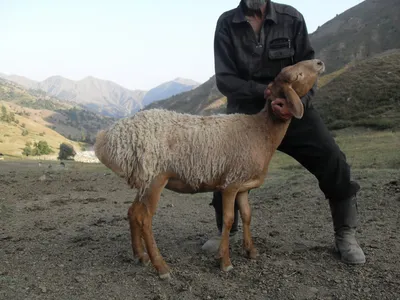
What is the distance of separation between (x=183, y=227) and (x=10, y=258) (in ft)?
8.89

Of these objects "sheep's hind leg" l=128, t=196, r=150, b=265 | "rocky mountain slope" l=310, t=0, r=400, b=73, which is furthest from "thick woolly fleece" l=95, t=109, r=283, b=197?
"rocky mountain slope" l=310, t=0, r=400, b=73

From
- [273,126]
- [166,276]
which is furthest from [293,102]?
[166,276]

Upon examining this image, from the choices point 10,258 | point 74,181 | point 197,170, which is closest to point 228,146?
point 197,170

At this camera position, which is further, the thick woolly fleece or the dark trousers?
the dark trousers

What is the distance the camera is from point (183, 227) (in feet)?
22.3

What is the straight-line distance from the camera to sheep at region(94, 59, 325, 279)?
4383 millimetres

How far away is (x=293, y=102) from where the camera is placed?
169 inches

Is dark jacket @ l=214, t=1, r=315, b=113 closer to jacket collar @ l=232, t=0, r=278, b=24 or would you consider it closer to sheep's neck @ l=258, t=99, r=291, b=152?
jacket collar @ l=232, t=0, r=278, b=24

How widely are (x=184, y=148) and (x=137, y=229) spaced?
113 centimetres

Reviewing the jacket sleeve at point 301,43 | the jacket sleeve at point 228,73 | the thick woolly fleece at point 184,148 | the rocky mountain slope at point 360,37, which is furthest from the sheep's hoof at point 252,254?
the rocky mountain slope at point 360,37

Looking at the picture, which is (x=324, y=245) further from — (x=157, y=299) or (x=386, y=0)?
(x=386, y=0)

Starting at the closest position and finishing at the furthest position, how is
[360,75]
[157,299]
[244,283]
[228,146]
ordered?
[157,299] < [244,283] < [228,146] < [360,75]

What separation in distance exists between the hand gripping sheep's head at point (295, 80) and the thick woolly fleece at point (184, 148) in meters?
0.45

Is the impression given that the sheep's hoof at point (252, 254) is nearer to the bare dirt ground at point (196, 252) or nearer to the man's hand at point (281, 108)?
the bare dirt ground at point (196, 252)
